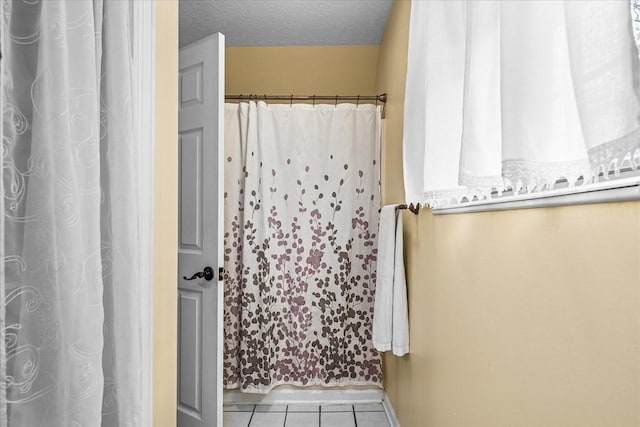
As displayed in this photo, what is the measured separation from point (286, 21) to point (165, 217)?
1889 mm

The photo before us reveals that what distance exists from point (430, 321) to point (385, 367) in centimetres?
120

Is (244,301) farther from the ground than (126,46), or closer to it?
closer to it

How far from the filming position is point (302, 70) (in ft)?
10.3

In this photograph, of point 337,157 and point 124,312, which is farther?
point 337,157

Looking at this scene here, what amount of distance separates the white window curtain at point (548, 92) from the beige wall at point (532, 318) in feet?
0.42

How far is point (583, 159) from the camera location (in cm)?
54

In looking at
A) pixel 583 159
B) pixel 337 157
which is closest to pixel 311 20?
pixel 337 157

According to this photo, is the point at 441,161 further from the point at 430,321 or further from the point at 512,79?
the point at 430,321

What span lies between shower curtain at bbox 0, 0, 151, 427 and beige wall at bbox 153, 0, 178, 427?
1.28ft

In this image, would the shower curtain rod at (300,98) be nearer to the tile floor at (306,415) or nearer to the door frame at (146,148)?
the door frame at (146,148)

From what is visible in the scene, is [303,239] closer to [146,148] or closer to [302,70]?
[302,70]

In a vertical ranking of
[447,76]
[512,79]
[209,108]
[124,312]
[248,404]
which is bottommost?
[248,404]

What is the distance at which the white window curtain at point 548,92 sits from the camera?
44 centimetres

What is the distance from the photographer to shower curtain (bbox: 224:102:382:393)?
8.83ft
